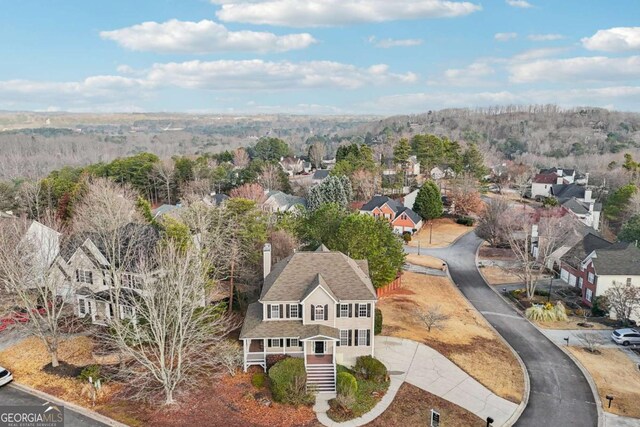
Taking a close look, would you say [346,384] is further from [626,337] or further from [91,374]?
[626,337]

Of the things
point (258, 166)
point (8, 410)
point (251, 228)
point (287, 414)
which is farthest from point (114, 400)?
point (258, 166)

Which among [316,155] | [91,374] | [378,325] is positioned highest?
[316,155]

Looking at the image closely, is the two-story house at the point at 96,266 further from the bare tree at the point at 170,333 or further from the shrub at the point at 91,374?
the shrub at the point at 91,374

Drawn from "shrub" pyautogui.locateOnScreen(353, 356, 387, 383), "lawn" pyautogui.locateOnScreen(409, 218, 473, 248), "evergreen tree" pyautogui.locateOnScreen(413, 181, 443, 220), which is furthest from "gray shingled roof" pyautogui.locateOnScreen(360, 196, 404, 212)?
"shrub" pyautogui.locateOnScreen(353, 356, 387, 383)

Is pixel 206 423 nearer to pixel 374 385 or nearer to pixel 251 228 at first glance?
pixel 374 385

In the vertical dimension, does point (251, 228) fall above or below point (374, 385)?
above

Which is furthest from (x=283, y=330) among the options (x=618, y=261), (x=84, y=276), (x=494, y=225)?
(x=494, y=225)
